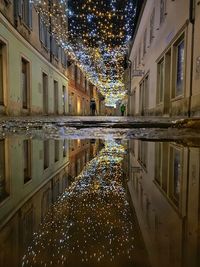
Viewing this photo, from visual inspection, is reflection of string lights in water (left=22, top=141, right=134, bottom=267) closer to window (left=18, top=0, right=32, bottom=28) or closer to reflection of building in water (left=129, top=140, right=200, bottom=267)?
reflection of building in water (left=129, top=140, right=200, bottom=267)

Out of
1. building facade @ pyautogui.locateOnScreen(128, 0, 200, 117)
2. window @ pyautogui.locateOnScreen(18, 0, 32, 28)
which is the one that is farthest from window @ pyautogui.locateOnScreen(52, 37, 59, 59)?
building facade @ pyautogui.locateOnScreen(128, 0, 200, 117)

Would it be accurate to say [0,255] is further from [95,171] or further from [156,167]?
[156,167]

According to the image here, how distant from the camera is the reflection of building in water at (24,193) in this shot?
1.56ft

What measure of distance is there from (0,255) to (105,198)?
1.25 ft

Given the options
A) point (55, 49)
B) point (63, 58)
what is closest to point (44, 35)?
point (55, 49)

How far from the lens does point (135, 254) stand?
0.43 m

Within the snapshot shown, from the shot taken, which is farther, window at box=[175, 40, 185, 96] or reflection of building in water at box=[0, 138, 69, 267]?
window at box=[175, 40, 185, 96]

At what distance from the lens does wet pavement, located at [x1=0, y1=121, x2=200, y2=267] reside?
43cm

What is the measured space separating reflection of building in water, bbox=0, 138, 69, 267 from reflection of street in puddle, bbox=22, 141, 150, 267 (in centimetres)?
2

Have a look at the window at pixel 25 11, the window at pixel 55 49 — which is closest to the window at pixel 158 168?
the window at pixel 25 11

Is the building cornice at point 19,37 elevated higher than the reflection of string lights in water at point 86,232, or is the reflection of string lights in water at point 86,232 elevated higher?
the building cornice at point 19,37

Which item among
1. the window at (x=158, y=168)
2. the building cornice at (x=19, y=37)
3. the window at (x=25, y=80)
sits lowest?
the window at (x=158, y=168)

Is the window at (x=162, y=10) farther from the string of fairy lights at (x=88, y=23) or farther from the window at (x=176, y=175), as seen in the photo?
the window at (x=176, y=175)

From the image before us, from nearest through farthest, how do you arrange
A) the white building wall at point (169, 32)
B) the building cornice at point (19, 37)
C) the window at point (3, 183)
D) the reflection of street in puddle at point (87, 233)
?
the reflection of street in puddle at point (87, 233)
the window at point (3, 183)
the white building wall at point (169, 32)
the building cornice at point (19, 37)
